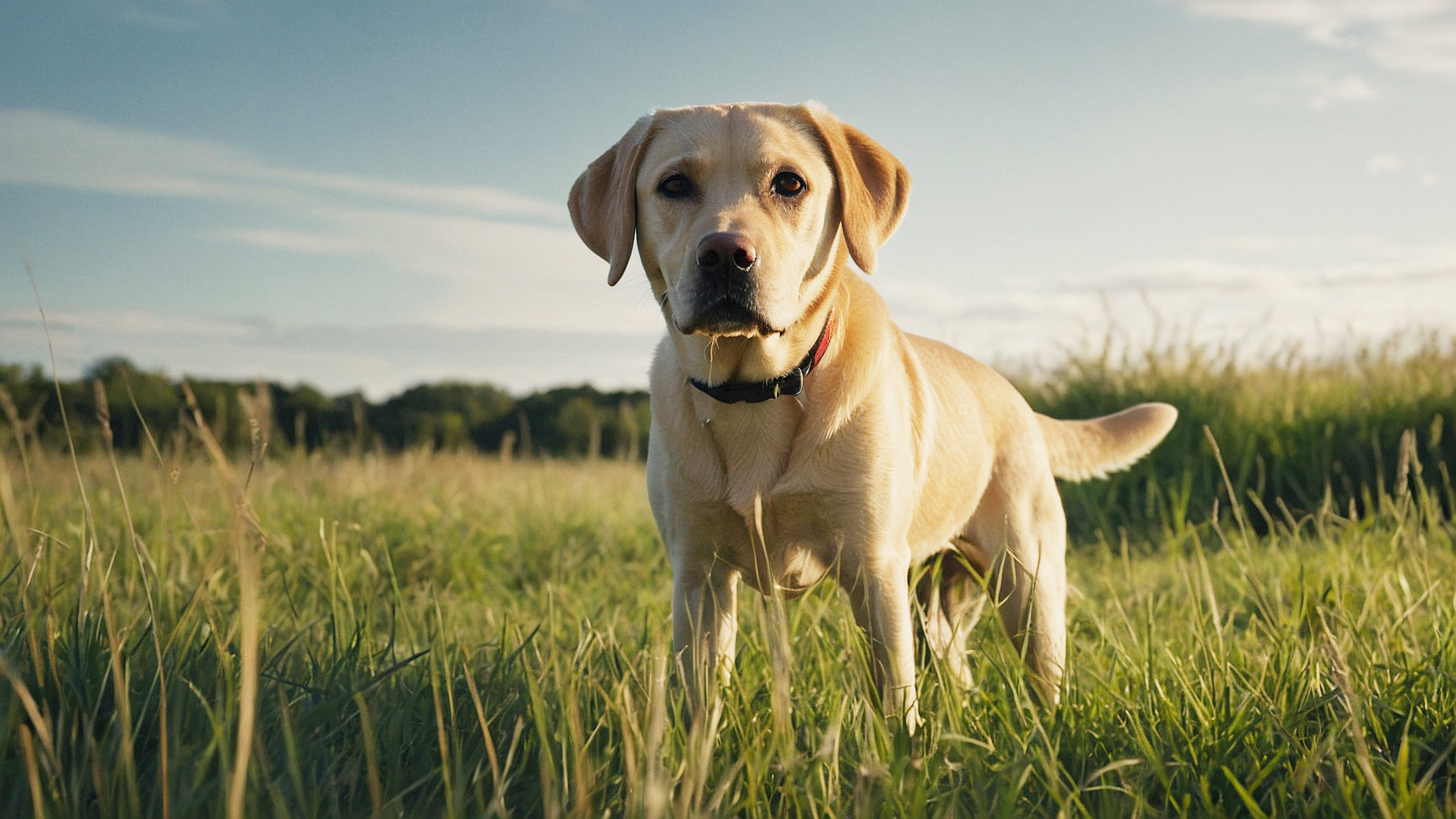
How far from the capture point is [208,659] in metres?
2.52

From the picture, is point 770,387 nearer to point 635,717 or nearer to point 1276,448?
point 635,717

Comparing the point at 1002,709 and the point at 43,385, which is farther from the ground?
the point at 43,385

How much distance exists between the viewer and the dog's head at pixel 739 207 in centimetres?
258

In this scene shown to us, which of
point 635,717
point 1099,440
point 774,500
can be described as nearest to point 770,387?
point 774,500

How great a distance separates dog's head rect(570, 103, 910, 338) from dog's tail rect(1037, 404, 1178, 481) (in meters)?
1.34

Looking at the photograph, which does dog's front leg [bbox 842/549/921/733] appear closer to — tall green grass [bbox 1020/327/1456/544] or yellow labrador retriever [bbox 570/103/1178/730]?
yellow labrador retriever [bbox 570/103/1178/730]

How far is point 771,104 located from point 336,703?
2.09m

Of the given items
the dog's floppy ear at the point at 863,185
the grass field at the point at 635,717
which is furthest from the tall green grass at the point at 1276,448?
the dog's floppy ear at the point at 863,185

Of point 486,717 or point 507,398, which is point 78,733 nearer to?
point 486,717

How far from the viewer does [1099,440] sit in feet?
13.1

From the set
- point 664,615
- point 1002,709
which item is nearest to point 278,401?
point 664,615

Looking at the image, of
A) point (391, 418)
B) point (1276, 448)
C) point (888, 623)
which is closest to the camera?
point (888, 623)

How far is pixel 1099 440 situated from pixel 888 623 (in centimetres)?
174

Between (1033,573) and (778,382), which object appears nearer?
(778,382)
